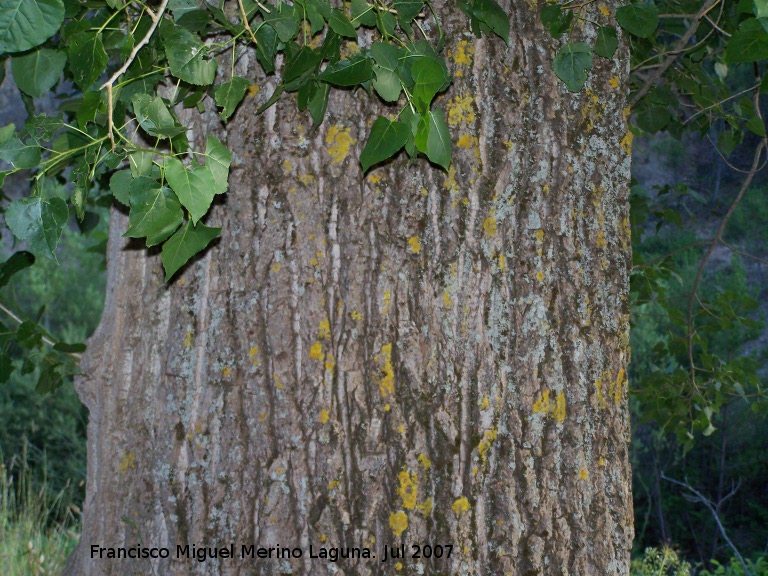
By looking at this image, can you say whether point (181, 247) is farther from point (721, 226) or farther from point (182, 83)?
point (721, 226)

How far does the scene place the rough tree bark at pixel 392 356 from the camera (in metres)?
0.94

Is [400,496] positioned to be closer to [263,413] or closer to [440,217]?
[263,413]

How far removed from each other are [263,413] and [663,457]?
15.2 ft

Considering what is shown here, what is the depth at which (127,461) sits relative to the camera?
103cm

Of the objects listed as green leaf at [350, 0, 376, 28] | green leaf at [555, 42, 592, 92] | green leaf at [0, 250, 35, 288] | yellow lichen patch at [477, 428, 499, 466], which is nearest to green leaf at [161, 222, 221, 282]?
green leaf at [350, 0, 376, 28]

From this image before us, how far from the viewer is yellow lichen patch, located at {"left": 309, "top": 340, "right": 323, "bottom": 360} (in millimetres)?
942

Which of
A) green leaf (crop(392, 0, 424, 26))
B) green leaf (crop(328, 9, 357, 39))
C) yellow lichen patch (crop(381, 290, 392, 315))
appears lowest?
yellow lichen patch (crop(381, 290, 392, 315))

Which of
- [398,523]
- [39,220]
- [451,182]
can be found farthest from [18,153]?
[398,523]

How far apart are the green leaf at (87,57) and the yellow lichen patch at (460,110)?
445mm

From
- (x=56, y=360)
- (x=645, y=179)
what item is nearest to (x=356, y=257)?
(x=56, y=360)

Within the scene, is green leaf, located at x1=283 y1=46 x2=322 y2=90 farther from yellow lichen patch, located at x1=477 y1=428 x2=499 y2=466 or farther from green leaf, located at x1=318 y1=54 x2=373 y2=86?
yellow lichen patch, located at x1=477 y1=428 x2=499 y2=466

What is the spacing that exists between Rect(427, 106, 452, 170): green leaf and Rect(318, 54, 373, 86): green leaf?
0.32 feet

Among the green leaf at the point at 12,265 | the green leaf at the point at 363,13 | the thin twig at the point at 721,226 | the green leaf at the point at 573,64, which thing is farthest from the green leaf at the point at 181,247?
the thin twig at the point at 721,226

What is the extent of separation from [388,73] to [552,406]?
1.63 ft
